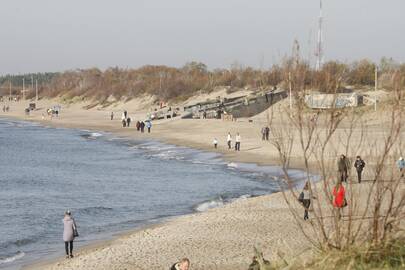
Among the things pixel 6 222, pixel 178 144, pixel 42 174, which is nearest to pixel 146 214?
pixel 6 222

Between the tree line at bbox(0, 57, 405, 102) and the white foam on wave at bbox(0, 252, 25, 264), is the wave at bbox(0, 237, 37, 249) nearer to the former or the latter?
the white foam on wave at bbox(0, 252, 25, 264)

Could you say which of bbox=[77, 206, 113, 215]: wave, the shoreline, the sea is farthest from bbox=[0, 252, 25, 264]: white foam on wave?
bbox=[77, 206, 113, 215]: wave

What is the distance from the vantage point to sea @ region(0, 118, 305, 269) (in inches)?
826

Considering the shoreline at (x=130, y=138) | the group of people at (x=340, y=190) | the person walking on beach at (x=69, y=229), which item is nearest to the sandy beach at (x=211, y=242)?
the shoreline at (x=130, y=138)

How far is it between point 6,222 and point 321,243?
16.5 m

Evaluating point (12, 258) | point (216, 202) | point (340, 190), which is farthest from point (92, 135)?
point (340, 190)

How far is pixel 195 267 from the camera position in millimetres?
14508

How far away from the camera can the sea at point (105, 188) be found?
21.0m

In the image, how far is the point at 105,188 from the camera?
Result: 3112 cm

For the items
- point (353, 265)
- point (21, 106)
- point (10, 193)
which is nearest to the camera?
point (353, 265)

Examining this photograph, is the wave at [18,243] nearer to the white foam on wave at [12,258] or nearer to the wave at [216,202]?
the white foam on wave at [12,258]

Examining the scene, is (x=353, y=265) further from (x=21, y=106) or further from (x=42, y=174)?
(x=21, y=106)

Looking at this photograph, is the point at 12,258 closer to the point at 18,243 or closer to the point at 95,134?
the point at 18,243

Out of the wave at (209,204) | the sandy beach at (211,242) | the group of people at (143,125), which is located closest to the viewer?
the sandy beach at (211,242)
